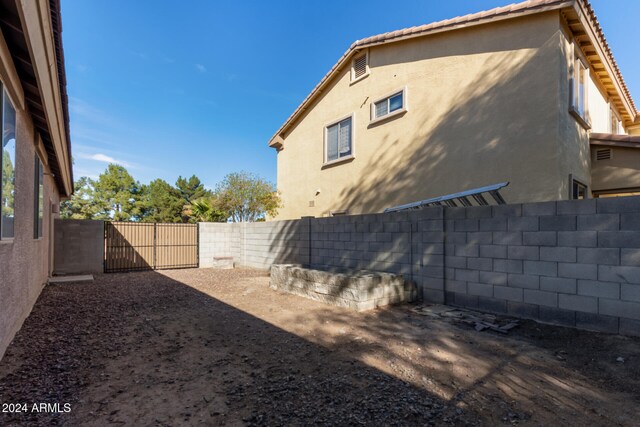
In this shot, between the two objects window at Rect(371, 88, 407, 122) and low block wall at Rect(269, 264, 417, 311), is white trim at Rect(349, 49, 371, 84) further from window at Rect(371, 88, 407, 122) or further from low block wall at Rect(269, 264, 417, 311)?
low block wall at Rect(269, 264, 417, 311)

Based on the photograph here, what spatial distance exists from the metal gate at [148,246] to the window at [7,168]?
9923mm

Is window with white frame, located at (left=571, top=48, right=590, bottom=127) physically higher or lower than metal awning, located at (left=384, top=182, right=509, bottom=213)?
higher

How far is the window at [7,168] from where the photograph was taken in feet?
10.5

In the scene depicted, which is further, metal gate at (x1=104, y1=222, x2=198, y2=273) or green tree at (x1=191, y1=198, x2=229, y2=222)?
green tree at (x1=191, y1=198, x2=229, y2=222)

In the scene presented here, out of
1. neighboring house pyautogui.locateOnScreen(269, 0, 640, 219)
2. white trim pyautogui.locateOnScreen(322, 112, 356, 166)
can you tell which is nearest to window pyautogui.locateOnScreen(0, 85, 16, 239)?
neighboring house pyautogui.locateOnScreen(269, 0, 640, 219)

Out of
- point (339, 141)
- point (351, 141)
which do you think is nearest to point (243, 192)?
point (339, 141)

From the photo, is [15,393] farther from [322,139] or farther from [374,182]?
[322,139]

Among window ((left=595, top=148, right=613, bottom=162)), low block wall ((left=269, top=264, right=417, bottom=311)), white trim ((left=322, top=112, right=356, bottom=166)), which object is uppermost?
white trim ((left=322, top=112, right=356, bottom=166))

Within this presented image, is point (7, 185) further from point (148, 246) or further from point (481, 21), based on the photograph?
point (148, 246)

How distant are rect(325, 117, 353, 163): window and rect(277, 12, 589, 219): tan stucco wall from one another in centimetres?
34

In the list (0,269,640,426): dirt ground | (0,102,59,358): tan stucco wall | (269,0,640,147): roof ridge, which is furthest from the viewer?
(269,0,640,147): roof ridge

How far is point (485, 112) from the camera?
7.89 m

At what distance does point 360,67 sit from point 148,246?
1144cm

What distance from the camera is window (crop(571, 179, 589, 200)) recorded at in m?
7.27
